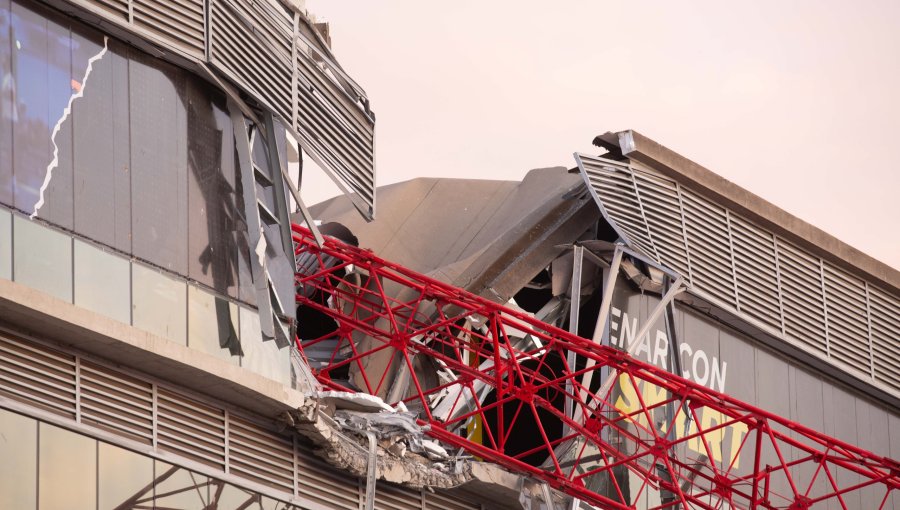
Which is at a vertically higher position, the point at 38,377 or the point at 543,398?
the point at 543,398

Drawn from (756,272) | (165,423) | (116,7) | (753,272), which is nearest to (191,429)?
(165,423)

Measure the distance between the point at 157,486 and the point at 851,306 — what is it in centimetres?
2793

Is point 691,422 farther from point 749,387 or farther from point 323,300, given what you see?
point 323,300

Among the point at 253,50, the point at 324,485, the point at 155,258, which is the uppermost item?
the point at 253,50

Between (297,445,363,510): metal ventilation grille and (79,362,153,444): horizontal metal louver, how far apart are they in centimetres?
453

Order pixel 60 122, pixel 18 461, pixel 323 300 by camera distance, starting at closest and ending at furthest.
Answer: pixel 18 461, pixel 60 122, pixel 323 300

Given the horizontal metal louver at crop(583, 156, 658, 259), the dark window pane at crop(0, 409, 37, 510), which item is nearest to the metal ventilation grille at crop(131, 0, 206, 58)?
the dark window pane at crop(0, 409, 37, 510)

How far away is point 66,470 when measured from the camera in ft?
89.2

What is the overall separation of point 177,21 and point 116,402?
21.9 feet

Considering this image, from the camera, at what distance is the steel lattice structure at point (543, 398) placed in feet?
127

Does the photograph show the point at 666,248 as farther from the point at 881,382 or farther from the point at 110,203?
the point at 110,203

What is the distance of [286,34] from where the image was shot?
113ft

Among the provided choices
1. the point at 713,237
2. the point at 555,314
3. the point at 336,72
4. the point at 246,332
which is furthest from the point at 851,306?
the point at 246,332

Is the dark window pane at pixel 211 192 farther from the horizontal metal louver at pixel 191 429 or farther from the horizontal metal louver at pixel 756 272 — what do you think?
the horizontal metal louver at pixel 756 272
